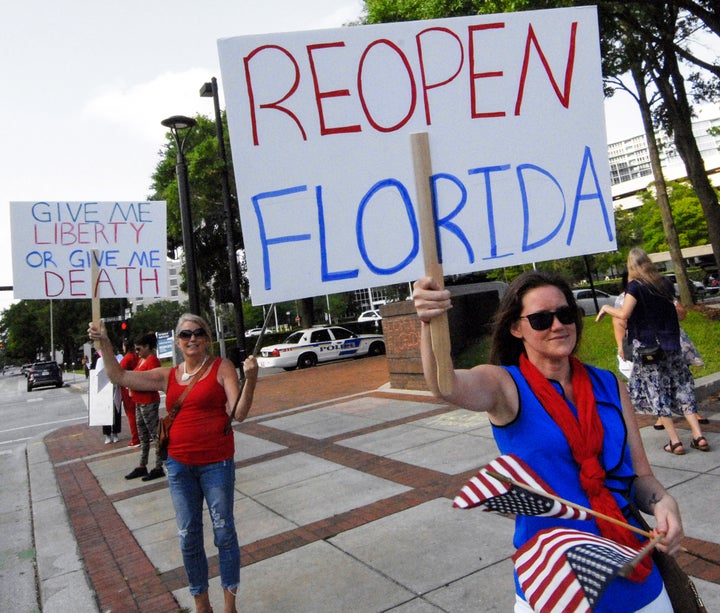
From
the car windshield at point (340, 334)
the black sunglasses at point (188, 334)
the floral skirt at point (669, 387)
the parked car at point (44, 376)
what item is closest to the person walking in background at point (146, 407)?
the black sunglasses at point (188, 334)

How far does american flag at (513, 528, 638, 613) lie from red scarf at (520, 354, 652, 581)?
0.07 metres

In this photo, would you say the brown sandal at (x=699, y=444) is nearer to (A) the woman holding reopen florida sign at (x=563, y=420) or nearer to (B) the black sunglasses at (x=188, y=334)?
(A) the woman holding reopen florida sign at (x=563, y=420)

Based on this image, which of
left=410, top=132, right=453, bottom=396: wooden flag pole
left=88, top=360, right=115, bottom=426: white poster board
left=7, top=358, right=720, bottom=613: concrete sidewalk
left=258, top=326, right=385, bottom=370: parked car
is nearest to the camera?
left=410, top=132, right=453, bottom=396: wooden flag pole

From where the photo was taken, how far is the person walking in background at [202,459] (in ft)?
11.3

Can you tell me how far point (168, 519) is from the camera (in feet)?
18.9

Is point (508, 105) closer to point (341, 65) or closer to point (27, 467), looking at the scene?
point (341, 65)

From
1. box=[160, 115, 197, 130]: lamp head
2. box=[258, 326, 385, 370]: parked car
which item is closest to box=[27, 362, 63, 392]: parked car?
box=[258, 326, 385, 370]: parked car

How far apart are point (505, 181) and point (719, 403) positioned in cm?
618

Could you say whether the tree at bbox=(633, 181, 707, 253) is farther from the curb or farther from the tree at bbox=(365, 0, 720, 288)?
the curb

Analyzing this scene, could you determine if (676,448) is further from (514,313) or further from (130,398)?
(130,398)

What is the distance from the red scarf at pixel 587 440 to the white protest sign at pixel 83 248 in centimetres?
427

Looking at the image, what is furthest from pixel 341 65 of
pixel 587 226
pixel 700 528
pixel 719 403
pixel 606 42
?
pixel 606 42

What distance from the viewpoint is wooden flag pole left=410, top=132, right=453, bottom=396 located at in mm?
1689

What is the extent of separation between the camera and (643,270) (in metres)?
5.42
